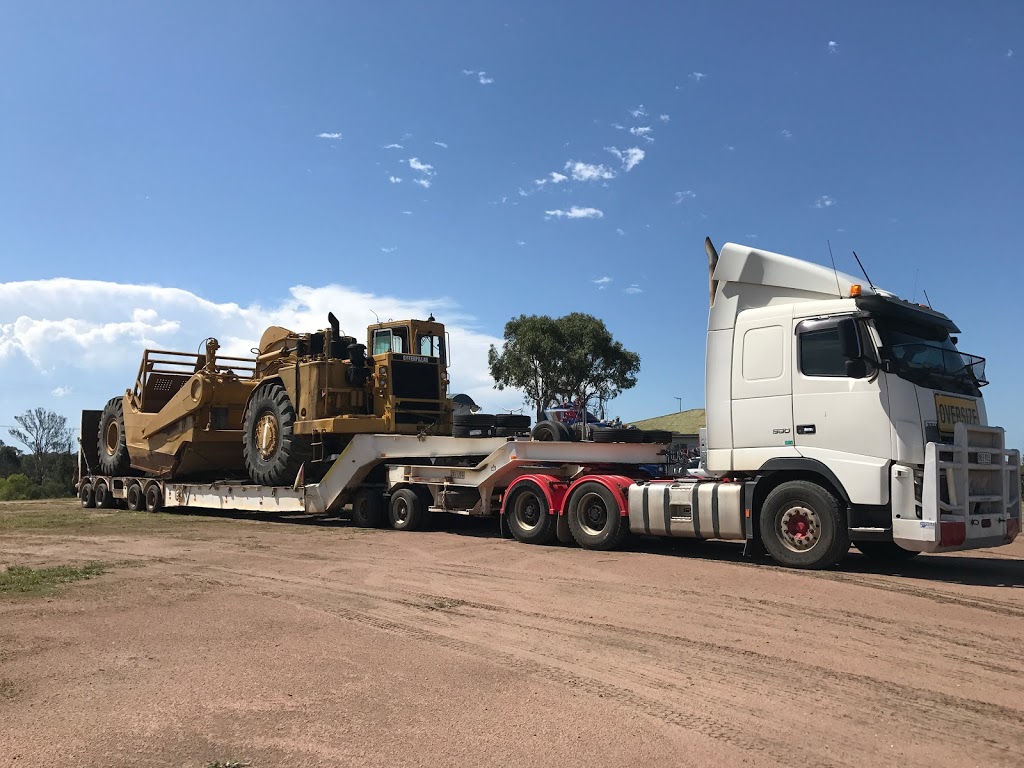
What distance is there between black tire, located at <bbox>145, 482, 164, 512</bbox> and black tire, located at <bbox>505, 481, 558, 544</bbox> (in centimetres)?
1111

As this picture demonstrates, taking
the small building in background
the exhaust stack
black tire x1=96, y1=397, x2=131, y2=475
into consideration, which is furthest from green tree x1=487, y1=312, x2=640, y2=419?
the exhaust stack

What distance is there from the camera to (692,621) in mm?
6648

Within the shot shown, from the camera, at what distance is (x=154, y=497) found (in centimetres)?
1995

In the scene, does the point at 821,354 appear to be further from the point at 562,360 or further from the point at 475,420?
the point at 562,360

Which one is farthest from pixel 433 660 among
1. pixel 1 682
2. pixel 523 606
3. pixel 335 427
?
pixel 335 427

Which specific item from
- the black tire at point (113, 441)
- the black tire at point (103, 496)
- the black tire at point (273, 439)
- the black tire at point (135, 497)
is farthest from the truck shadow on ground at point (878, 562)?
the black tire at point (103, 496)

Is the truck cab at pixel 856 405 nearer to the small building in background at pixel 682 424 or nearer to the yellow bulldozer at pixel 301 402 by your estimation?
the yellow bulldozer at pixel 301 402

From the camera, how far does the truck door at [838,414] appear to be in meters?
8.69

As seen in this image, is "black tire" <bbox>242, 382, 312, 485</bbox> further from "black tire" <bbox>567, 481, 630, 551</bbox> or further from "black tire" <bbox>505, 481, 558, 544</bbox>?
"black tire" <bbox>567, 481, 630, 551</bbox>

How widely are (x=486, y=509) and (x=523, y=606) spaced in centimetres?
579

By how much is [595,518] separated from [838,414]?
3764mm

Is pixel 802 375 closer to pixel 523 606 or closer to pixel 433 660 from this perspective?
pixel 523 606

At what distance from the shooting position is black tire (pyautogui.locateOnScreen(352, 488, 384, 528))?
1511cm

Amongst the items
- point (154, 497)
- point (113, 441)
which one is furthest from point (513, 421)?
point (113, 441)
